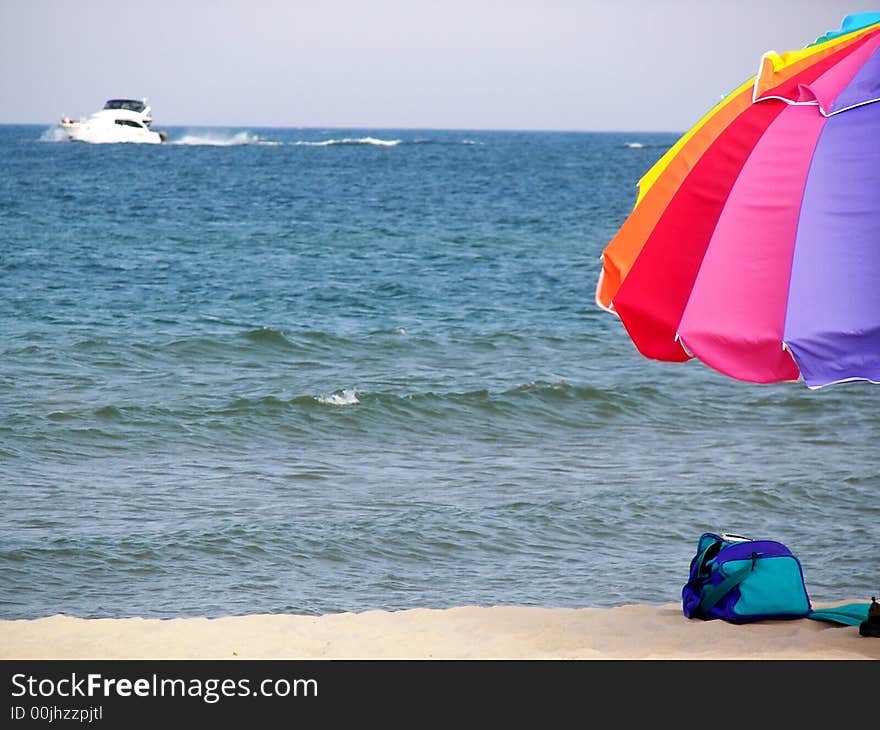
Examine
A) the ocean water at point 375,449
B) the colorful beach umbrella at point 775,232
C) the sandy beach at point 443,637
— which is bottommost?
the ocean water at point 375,449

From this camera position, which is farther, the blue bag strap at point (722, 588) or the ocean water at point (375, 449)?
the ocean water at point (375, 449)

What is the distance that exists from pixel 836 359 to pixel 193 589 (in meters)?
4.36

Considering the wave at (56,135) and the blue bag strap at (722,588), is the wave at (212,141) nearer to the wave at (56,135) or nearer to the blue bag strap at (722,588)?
the wave at (56,135)

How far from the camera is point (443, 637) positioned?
571cm

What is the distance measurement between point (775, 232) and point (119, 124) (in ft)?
279

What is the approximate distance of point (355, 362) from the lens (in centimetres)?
1493

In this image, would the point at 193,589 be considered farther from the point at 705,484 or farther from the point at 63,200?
the point at 63,200

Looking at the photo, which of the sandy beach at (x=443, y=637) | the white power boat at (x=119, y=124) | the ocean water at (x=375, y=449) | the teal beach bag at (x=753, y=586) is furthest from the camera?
the white power boat at (x=119, y=124)

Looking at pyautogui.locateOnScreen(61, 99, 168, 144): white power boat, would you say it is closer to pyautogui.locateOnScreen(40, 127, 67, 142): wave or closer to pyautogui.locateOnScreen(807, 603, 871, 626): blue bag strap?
pyautogui.locateOnScreen(40, 127, 67, 142): wave

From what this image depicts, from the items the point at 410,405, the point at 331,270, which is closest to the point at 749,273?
the point at 410,405

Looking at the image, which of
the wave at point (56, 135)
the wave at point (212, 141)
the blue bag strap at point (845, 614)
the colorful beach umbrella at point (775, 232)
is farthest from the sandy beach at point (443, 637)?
the wave at point (212, 141)

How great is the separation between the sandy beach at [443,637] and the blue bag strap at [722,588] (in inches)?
4.5

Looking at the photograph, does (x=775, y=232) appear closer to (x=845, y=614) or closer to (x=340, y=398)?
(x=845, y=614)

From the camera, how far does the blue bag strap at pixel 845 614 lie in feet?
18.7
